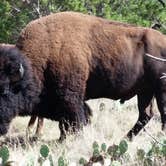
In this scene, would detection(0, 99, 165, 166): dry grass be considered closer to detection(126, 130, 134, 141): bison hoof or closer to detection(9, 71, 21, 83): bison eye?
detection(126, 130, 134, 141): bison hoof

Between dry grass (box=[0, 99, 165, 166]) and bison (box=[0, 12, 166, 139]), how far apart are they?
31 cm

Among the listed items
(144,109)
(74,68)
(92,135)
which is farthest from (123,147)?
(144,109)

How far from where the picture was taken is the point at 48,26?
8203mm

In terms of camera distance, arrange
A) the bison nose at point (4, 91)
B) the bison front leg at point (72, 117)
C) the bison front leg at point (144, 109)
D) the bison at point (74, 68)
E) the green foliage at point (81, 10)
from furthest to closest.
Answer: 1. the green foliage at point (81, 10)
2. the bison front leg at point (144, 109)
3. the bison front leg at point (72, 117)
4. the bison at point (74, 68)
5. the bison nose at point (4, 91)

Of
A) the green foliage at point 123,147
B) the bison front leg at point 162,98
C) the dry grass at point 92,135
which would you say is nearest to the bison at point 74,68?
the bison front leg at point 162,98

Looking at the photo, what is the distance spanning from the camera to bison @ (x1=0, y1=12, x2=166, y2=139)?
795 cm

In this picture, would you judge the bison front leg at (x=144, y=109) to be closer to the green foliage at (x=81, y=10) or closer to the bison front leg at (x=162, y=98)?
the bison front leg at (x=162, y=98)

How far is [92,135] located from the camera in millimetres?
7598

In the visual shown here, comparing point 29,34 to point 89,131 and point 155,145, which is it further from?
point 155,145

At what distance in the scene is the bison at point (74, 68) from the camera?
7945 millimetres

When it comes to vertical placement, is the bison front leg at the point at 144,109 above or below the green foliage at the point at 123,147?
below

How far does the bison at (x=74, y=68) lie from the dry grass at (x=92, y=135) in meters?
0.31

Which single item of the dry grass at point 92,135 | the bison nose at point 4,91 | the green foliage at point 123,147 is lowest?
the dry grass at point 92,135

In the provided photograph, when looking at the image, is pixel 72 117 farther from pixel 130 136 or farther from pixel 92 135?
pixel 130 136
